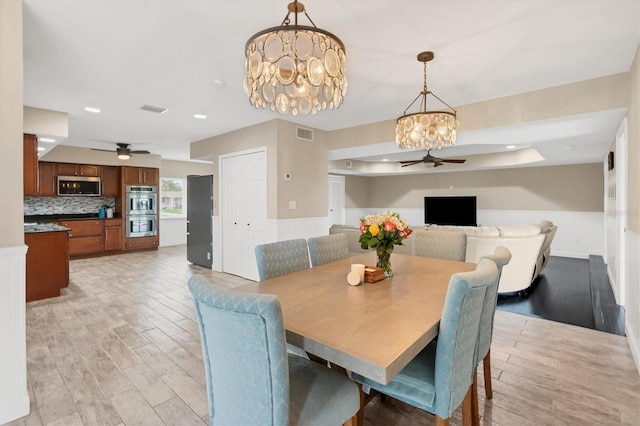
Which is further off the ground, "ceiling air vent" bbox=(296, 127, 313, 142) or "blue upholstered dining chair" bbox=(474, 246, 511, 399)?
"ceiling air vent" bbox=(296, 127, 313, 142)

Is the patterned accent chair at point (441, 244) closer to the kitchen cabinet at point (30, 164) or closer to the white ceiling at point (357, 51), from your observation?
the white ceiling at point (357, 51)

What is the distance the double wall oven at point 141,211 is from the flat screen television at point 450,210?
7625mm

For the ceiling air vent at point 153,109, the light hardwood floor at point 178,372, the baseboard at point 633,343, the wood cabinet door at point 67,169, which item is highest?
the ceiling air vent at point 153,109

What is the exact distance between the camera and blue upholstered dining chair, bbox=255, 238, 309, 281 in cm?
222

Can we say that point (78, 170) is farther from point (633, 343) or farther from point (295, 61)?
point (633, 343)

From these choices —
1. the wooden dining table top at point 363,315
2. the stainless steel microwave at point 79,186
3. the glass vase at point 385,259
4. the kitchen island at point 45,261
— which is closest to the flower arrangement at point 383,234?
the glass vase at point 385,259

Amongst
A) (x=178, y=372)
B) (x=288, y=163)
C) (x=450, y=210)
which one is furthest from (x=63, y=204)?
(x=450, y=210)

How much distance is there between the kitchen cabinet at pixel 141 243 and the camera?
303 inches

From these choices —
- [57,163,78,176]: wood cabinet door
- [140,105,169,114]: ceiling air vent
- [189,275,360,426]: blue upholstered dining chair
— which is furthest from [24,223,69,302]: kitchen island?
[189,275,360,426]: blue upholstered dining chair

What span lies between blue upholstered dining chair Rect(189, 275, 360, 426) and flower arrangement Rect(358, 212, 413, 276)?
102cm

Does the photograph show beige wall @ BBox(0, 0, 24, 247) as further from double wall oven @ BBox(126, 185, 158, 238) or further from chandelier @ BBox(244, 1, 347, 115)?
double wall oven @ BBox(126, 185, 158, 238)

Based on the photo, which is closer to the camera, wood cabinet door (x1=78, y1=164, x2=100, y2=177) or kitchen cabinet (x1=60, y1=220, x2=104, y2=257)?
kitchen cabinet (x1=60, y1=220, x2=104, y2=257)

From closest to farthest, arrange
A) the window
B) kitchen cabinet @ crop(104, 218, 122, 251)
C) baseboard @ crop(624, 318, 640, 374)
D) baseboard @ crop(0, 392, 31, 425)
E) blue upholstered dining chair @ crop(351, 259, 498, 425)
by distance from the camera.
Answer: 1. blue upholstered dining chair @ crop(351, 259, 498, 425)
2. baseboard @ crop(0, 392, 31, 425)
3. baseboard @ crop(624, 318, 640, 374)
4. kitchen cabinet @ crop(104, 218, 122, 251)
5. the window

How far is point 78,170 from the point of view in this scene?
7168 millimetres
